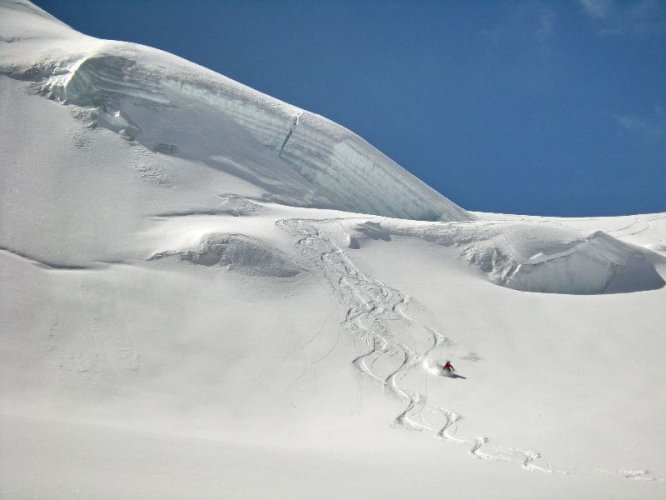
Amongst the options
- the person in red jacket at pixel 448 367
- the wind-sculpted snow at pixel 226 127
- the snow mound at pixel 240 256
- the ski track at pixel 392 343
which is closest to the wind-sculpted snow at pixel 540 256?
the ski track at pixel 392 343

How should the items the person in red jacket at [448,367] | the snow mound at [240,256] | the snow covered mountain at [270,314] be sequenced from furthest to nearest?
the snow mound at [240,256] < the person in red jacket at [448,367] < the snow covered mountain at [270,314]

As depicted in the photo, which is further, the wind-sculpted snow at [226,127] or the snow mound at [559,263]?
the wind-sculpted snow at [226,127]

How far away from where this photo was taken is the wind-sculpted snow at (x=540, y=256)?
20766 mm

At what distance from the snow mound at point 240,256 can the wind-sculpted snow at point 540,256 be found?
303 centimetres

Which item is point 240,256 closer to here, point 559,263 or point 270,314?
point 270,314

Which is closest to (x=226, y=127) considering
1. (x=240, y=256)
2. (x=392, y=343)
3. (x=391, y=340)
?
(x=240, y=256)

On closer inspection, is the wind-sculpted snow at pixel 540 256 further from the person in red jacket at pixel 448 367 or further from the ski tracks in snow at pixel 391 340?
the person in red jacket at pixel 448 367

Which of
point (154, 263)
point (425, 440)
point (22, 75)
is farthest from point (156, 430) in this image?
point (22, 75)

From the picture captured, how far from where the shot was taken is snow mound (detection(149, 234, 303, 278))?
17.4m

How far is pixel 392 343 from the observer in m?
15.6

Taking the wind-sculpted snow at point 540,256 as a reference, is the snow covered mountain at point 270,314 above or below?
below

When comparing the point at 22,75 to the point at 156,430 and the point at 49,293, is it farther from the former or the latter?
the point at 156,430

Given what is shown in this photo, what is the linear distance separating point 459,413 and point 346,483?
17.0ft

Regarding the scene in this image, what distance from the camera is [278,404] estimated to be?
12148 millimetres
